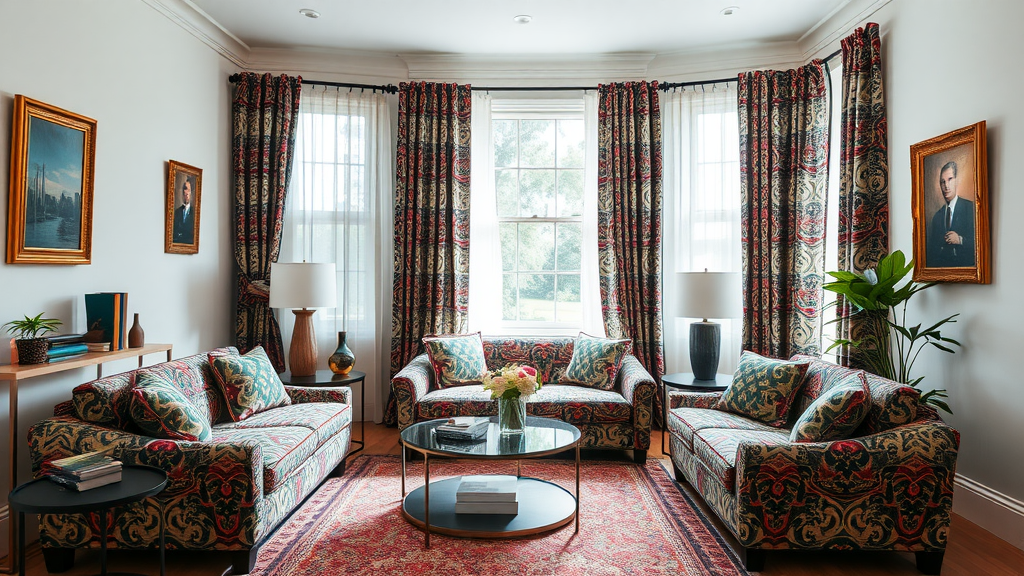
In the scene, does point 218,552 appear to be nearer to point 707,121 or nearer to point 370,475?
point 370,475

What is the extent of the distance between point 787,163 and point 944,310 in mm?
1949

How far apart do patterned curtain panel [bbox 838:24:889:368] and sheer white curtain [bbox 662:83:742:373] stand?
116cm

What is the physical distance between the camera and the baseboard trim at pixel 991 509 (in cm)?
300

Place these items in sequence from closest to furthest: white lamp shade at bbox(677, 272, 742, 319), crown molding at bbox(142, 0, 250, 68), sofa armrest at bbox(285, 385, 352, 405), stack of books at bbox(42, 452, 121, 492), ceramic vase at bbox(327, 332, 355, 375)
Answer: stack of books at bbox(42, 452, 121, 492) → sofa armrest at bbox(285, 385, 352, 405) → crown molding at bbox(142, 0, 250, 68) → white lamp shade at bbox(677, 272, 742, 319) → ceramic vase at bbox(327, 332, 355, 375)

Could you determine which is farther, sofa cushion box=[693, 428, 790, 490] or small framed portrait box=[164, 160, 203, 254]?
small framed portrait box=[164, 160, 203, 254]

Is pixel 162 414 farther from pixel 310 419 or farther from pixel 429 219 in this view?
pixel 429 219

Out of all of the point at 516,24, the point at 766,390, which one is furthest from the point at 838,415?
the point at 516,24

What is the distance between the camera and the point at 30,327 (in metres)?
3.01

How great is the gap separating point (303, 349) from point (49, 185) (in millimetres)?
1888

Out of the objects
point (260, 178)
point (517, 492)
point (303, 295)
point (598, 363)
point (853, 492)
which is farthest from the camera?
point (260, 178)

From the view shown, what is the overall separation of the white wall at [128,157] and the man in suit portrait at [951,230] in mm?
4696

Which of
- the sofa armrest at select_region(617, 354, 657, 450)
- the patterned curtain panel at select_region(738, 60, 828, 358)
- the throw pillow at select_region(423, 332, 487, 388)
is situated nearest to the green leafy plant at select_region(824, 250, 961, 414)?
the patterned curtain panel at select_region(738, 60, 828, 358)

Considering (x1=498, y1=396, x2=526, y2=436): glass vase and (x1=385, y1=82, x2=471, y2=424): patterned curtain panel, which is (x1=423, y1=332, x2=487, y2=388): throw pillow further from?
(x1=498, y1=396, x2=526, y2=436): glass vase

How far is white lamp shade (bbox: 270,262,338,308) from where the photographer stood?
14.9 ft
